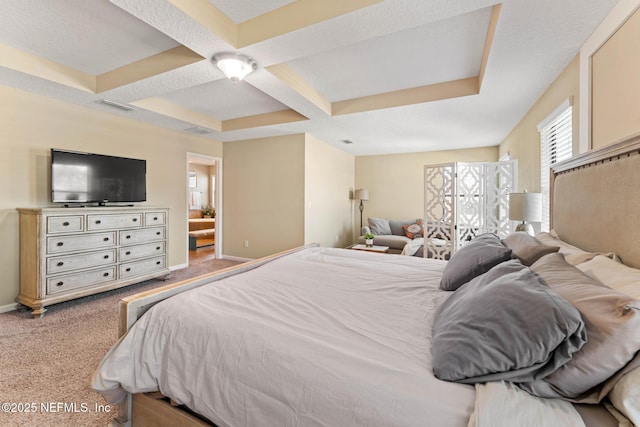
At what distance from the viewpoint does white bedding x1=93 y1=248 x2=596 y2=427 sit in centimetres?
78

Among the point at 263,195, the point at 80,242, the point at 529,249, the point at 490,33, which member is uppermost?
the point at 490,33

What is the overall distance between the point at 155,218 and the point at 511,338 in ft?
13.8

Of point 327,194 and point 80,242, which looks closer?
point 80,242

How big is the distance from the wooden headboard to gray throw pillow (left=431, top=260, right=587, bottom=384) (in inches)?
28.9

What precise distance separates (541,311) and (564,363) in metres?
0.14

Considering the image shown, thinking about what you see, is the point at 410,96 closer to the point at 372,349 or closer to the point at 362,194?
the point at 372,349

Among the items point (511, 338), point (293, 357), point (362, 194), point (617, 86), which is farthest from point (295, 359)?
point (362, 194)

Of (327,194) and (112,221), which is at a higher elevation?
(327,194)

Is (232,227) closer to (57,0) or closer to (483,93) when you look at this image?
(57,0)

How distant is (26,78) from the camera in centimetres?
263

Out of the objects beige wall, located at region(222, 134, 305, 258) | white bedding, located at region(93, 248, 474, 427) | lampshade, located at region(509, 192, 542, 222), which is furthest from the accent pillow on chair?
white bedding, located at region(93, 248, 474, 427)

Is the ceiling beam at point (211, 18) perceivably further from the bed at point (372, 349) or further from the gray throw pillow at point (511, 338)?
the gray throw pillow at point (511, 338)

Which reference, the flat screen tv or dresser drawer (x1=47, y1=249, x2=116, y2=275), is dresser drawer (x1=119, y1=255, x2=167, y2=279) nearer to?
dresser drawer (x1=47, y1=249, x2=116, y2=275)

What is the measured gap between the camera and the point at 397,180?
644 centimetres
